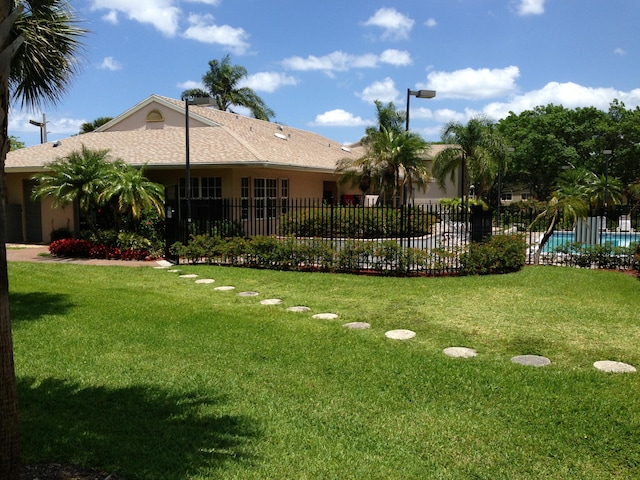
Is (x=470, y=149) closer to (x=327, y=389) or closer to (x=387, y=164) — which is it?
(x=387, y=164)

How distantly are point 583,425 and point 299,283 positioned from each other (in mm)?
7575

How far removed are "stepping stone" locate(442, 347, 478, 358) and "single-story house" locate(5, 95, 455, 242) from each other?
37.7 feet

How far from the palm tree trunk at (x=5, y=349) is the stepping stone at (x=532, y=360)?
15.7 ft

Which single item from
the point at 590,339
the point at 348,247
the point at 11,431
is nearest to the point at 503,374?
the point at 590,339

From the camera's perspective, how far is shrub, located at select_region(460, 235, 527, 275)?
12.1 metres

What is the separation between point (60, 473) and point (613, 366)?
5.23 metres

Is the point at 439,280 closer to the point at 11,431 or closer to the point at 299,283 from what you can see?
the point at 299,283

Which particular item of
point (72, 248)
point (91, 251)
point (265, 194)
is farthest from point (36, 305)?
point (265, 194)

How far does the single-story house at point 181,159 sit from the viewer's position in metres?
19.4

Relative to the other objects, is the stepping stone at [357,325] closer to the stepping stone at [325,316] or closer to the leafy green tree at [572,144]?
the stepping stone at [325,316]

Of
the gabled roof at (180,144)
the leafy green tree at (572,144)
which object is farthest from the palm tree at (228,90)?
the leafy green tree at (572,144)

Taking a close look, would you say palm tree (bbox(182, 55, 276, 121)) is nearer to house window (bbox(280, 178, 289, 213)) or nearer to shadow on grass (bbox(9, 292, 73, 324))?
house window (bbox(280, 178, 289, 213))

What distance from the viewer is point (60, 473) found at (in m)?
3.40

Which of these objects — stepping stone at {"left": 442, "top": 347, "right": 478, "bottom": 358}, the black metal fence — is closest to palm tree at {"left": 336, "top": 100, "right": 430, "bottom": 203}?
the black metal fence
